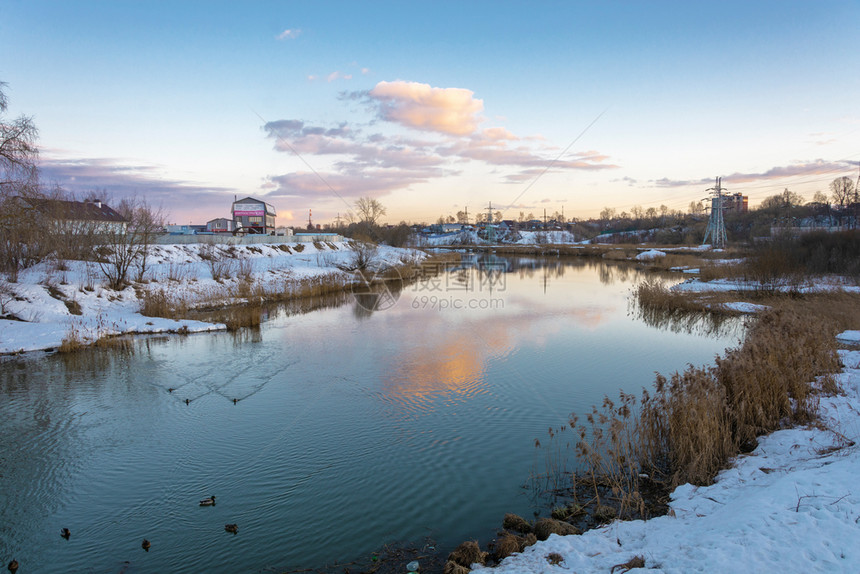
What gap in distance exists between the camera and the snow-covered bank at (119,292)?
1563cm

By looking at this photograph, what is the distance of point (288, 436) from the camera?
28.1 ft

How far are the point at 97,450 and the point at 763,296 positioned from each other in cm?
2470

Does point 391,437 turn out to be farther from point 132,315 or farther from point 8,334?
point 132,315

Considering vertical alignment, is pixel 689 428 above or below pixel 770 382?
below

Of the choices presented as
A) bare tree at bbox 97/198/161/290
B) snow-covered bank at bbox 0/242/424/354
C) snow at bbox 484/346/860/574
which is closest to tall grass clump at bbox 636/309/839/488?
snow at bbox 484/346/860/574

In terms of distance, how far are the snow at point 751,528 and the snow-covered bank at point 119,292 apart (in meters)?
16.0

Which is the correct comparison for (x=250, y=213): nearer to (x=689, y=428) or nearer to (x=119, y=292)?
(x=119, y=292)

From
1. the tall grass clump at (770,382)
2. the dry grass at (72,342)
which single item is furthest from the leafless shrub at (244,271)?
the tall grass clump at (770,382)

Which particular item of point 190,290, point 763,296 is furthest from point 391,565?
point 763,296

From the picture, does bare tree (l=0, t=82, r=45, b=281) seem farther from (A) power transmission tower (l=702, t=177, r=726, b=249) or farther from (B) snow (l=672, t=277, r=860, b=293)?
(A) power transmission tower (l=702, t=177, r=726, b=249)

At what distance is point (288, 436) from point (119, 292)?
16.7m

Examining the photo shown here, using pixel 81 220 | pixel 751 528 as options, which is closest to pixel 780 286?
pixel 751 528

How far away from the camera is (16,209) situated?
13750 millimetres

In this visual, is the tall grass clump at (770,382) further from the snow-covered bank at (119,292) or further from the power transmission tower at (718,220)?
the power transmission tower at (718,220)
